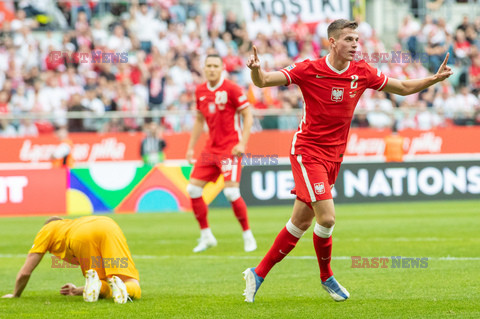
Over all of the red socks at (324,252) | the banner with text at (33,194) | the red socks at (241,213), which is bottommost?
the banner with text at (33,194)

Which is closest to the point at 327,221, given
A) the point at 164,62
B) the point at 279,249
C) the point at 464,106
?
the point at 279,249

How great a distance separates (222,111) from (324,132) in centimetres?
452

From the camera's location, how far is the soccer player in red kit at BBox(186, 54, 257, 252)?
11.6m

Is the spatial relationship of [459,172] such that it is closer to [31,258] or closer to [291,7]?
[291,7]

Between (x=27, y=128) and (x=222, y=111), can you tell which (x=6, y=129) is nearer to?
(x=27, y=128)

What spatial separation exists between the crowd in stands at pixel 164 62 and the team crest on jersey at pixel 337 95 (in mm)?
13974

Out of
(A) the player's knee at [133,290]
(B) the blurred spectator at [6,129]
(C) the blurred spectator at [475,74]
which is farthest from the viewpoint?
(C) the blurred spectator at [475,74]

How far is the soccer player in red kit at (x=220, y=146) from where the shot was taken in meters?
11.6

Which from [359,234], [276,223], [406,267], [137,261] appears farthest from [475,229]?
[137,261]

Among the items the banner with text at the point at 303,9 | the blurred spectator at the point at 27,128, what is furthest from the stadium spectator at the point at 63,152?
the banner with text at the point at 303,9

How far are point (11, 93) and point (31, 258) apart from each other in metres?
14.1

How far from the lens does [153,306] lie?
23.5 ft

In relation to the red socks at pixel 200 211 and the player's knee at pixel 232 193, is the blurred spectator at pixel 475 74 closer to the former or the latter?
the player's knee at pixel 232 193

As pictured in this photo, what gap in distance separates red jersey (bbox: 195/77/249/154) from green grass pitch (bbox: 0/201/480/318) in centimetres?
149
